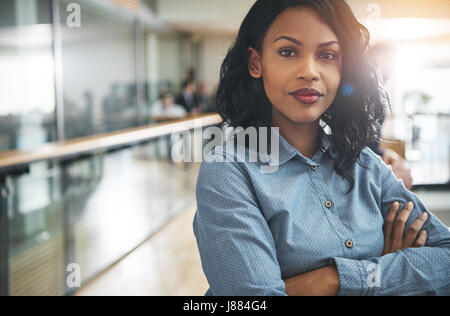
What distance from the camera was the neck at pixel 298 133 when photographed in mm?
949

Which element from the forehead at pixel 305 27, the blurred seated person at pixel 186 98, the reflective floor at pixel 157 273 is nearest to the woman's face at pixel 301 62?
the forehead at pixel 305 27

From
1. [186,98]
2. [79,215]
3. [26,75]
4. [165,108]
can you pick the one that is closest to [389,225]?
[79,215]

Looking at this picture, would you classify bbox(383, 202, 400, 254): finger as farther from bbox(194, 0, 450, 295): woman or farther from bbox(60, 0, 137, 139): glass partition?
bbox(60, 0, 137, 139): glass partition

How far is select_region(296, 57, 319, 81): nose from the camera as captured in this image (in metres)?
0.80

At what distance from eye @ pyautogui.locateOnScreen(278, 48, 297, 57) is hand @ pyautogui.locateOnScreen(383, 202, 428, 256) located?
42cm

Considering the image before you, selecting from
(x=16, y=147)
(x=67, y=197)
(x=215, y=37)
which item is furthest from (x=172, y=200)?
(x=215, y=37)

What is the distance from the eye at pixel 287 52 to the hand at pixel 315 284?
428mm

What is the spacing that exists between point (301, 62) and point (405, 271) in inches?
18.9

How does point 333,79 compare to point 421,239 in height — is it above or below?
above

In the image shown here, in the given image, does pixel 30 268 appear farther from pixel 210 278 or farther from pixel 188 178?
pixel 188 178

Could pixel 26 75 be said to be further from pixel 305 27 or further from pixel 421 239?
pixel 421 239

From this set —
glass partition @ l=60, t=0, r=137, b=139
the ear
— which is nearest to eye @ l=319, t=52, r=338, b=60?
the ear

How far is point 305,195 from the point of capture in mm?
888

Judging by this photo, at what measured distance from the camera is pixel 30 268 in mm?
2312
